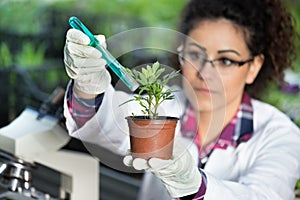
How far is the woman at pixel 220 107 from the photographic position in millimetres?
1159

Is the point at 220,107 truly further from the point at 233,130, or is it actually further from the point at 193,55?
the point at 233,130

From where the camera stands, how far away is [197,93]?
151 centimetres

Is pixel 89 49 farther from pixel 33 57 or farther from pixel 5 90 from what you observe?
pixel 33 57

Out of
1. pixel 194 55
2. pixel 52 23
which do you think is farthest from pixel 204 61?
pixel 52 23

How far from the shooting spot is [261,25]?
171 cm

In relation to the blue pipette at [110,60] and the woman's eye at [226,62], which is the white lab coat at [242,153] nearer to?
the blue pipette at [110,60]

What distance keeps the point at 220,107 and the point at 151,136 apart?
1.26 feet

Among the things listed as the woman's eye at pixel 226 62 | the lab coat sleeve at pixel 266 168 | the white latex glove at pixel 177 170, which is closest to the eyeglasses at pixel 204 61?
the woman's eye at pixel 226 62

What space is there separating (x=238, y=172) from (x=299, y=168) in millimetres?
174

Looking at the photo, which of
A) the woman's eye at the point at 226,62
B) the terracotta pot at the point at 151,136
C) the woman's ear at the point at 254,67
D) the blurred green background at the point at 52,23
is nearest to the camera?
the terracotta pot at the point at 151,136

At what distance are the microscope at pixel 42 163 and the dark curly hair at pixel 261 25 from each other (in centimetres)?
52

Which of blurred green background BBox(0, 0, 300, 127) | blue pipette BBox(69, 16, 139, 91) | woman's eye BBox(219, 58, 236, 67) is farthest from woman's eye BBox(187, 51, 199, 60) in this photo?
blurred green background BBox(0, 0, 300, 127)

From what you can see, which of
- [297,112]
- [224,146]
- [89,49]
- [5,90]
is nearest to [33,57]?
[5,90]

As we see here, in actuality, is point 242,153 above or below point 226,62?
below
